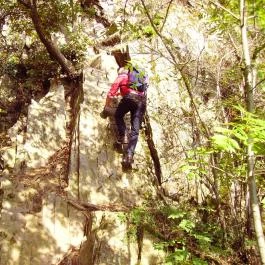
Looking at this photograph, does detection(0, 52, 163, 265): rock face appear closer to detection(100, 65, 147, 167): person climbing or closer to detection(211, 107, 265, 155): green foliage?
detection(100, 65, 147, 167): person climbing

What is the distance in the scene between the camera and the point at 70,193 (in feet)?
22.0

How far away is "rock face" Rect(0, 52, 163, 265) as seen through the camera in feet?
18.6

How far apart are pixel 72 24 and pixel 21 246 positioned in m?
7.34

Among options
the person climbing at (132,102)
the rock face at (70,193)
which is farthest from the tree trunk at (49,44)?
the person climbing at (132,102)

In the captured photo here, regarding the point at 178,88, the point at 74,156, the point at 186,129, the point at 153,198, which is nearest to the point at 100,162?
the point at 74,156

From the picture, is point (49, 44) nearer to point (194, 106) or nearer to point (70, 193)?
point (70, 193)

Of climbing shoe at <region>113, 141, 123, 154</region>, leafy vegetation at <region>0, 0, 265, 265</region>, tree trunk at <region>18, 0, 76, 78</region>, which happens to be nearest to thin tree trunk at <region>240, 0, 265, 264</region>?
leafy vegetation at <region>0, 0, 265, 265</region>

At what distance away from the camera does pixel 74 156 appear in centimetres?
734

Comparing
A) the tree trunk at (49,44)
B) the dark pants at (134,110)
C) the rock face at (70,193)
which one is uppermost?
the tree trunk at (49,44)

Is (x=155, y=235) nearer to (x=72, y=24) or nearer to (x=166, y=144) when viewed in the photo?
(x=166, y=144)

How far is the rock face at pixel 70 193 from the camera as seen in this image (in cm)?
568

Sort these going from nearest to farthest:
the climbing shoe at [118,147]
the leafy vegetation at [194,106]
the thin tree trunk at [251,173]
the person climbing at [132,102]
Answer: the thin tree trunk at [251,173], the leafy vegetation at [194,106], the person climbing at [132,102], the climbing shoe at [118,147]

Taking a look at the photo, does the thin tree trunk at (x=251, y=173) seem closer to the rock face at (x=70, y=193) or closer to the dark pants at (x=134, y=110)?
the rock face at (x=70, y=193)

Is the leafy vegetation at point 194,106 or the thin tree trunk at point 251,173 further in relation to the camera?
the leafy vegetation at point 194,106
